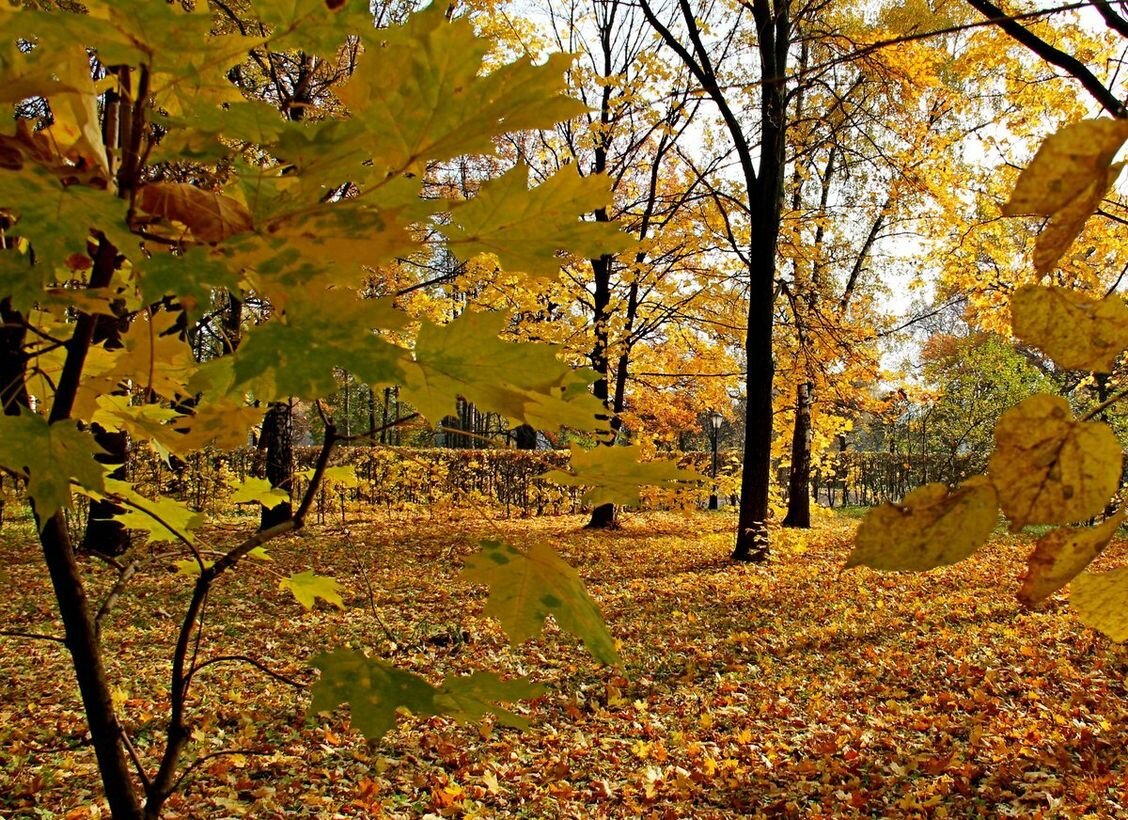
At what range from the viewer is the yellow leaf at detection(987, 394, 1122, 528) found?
29 cm

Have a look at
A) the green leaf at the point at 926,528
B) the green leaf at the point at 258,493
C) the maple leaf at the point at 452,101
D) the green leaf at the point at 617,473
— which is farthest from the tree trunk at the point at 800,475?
the green leaf at the point at 926,528

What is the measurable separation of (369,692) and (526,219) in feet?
1.43

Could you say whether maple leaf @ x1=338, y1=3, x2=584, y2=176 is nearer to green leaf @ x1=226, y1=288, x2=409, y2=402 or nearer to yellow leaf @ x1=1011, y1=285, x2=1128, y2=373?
green leaf @ x1=226, y1=288, x2=409, y2=402

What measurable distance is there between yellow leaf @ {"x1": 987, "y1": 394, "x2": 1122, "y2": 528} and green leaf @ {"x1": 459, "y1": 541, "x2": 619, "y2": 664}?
418mm

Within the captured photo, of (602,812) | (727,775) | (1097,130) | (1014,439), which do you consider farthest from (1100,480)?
(727,775)

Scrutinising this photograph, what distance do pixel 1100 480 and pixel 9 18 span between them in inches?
23.2

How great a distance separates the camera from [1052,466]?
0.97ft

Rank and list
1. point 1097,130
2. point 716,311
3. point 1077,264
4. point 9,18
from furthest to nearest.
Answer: point 716,311
point 1077,264
point 9,18
point 1097,130

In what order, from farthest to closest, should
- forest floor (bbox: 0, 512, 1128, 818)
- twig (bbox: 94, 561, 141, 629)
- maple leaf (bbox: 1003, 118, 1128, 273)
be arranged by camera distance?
forest floor (bbox: 0, 512, 1128, 818) < twig (bbox: 94, 561, 141, 629) < maple leaf (bbox: 1003, 118, 1128, 273)

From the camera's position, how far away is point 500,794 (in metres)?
2.98

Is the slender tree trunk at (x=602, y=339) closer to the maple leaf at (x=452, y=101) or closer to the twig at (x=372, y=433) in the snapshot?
the twig at (x=372, y=433)

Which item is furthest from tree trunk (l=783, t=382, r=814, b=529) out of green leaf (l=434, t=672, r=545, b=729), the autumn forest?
green leaf (l=434, t=672, r=545, b=729)

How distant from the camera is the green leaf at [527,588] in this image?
0.65 meters

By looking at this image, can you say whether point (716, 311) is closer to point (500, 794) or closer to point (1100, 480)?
point (500, 794)
